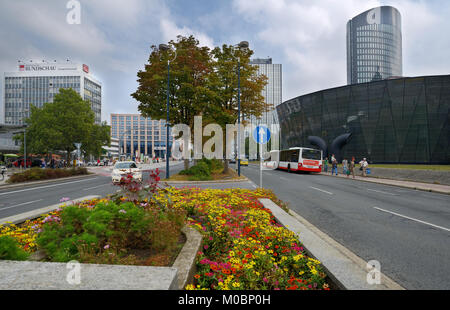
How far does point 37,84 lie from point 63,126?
96854 millimetres

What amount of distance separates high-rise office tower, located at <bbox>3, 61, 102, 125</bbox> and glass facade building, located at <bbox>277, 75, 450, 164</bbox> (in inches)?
3710

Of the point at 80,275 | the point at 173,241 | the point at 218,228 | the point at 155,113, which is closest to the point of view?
the point at 80,275

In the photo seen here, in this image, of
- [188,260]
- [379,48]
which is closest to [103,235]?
[188,260]

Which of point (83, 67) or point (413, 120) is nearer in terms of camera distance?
point (413, 120)

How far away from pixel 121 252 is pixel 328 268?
2.78 meters

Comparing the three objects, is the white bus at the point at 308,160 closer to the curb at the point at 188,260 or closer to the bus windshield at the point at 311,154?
the bus windshield at the point at 311,154

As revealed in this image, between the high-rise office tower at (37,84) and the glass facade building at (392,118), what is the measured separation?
309 ft

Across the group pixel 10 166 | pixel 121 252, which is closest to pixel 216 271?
pixel 121 252

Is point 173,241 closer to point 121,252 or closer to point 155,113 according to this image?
point 121,252

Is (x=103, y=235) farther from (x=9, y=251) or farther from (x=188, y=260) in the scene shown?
(x=188, y=260)

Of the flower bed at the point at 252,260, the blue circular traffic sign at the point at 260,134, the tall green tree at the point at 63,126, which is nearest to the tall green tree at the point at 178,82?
the blue circular traffic sign at the point at 260,134

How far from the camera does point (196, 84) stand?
2114 cm

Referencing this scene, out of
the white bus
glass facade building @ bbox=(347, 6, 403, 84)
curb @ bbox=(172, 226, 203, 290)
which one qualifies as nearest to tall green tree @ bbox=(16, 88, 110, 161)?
the white bus

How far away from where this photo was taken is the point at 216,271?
9.46ft
